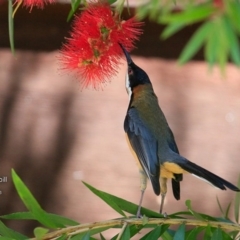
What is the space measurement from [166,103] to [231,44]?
1.22 m

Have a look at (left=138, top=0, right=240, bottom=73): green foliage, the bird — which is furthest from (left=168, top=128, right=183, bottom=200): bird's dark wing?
(left=138, top=0, right=240, bottom=73): green foliage

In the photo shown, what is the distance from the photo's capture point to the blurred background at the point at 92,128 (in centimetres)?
141

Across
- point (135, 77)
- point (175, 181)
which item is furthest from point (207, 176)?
point (135, 77)

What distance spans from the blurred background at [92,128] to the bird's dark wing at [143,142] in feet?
1.19

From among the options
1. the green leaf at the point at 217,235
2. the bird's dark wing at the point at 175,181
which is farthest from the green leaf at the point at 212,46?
the bird's dark wing at the point at 175,181

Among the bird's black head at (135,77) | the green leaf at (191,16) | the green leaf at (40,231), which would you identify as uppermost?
the green leaf at (191,16)

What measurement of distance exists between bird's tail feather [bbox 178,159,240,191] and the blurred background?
1.60 ft

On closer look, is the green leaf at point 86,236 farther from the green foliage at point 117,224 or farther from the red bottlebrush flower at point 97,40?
the red bottlebrush flower at point 97,40

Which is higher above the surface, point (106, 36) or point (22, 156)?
point (106, 36)

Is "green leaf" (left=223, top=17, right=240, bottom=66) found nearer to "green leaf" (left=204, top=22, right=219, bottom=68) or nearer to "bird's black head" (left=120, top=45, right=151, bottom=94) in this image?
Result: "green leaf" (left=204, top=22, right=219, bottom=68)

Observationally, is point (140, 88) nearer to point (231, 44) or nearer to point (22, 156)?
point (22, 156)

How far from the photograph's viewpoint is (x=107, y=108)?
4.68 feet

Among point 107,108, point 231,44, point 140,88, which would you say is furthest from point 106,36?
point 107,108

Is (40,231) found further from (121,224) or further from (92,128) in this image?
(92,128)
